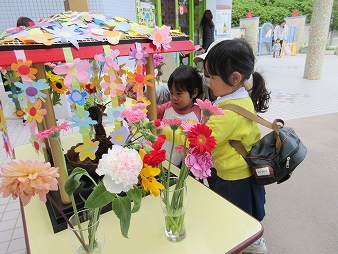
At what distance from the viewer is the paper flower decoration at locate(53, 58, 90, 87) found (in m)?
0.68

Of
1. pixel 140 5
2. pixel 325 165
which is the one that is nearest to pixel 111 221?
pixel 325 165

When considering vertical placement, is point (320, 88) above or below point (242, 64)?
below

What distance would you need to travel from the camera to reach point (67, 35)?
764 millimetres

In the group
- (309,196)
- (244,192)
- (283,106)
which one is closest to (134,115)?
(244,192)

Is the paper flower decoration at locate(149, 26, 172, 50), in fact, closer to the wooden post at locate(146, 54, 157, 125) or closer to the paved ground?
the wooden post at locate(146, 54, 157, 125)

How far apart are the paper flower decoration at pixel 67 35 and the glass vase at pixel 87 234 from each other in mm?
480

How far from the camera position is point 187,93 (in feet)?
4.62

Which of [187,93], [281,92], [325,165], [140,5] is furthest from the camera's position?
[281,92]

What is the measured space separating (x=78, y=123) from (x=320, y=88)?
5704mm

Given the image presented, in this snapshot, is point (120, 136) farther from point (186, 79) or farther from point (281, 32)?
point (281, 32)

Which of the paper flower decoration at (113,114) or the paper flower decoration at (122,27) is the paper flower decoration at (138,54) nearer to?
the paper flower decoration at (122,27)

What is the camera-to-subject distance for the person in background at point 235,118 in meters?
1.03

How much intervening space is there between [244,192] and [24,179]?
3.17ft

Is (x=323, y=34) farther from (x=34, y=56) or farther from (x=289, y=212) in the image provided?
(x=34, y=56)
